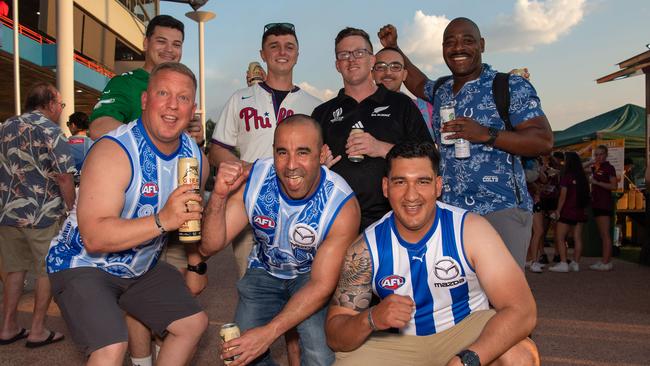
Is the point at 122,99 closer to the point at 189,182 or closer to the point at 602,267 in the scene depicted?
the point at 189,182

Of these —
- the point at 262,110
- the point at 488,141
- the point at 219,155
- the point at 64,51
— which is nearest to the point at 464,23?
the point at 488,141

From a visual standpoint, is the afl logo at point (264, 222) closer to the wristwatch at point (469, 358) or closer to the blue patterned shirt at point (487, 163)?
the blue patterned shirt at point (487, 163)

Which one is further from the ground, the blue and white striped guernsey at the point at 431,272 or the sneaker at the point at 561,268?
the blue and white striped guernsey at the point at 431,272

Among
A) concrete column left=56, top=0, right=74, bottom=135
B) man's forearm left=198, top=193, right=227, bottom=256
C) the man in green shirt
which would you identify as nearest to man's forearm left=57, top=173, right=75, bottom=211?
the man in green shirt

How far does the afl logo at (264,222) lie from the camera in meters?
3.90

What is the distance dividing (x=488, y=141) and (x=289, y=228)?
4.76 ft

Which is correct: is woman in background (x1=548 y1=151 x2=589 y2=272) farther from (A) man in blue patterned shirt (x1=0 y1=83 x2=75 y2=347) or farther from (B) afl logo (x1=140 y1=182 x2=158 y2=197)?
(B) afl logo (x1=140 y1=182 x2=158 y2=197)

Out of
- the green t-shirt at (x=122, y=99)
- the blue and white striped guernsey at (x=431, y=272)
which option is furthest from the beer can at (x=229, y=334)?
the green t-shirt at (x=122, y=99)

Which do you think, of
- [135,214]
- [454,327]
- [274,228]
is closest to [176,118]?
[135,214]

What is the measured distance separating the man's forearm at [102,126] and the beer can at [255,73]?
2468mm

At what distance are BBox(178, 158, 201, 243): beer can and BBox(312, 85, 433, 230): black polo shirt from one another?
1.36m

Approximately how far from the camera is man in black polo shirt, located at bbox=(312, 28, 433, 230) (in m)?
4.34

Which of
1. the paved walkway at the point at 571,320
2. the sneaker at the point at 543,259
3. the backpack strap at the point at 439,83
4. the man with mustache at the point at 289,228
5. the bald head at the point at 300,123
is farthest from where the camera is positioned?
the sneaker at the point at 543,259

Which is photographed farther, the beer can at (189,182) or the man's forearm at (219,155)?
the man's forearm at (219,155)
